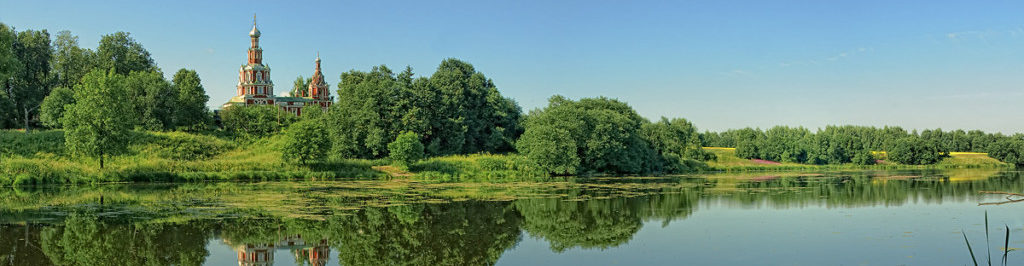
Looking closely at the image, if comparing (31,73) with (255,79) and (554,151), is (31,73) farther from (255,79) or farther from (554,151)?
(554,151)

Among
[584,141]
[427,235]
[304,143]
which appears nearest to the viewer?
[427,235]

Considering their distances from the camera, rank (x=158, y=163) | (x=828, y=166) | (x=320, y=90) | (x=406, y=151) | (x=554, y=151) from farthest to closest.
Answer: (x=320, y=90) → (x=828, y=166) → (x=554, y=151) → (x=406, y=151) → (x=158, y=163)

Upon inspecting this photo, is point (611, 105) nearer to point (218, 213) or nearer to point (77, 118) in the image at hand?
point (77, 118)

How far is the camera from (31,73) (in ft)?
196

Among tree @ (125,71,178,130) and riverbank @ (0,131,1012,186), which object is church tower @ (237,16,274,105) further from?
riverbank @ (0,131,1012,186)

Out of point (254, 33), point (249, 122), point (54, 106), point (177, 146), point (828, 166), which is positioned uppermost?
point (254, 33)

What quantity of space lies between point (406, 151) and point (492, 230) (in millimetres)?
28810

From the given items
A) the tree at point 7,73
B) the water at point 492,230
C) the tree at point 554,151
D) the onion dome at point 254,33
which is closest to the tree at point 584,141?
the tree at point 554,151

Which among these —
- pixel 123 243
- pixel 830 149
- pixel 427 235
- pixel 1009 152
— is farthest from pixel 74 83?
pixel 1009 152

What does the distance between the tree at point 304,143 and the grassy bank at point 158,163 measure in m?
0.69

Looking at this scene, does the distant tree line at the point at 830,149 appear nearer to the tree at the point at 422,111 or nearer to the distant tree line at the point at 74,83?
the tree at the point at 422,111

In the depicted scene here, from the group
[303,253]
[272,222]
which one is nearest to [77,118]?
[272,222]

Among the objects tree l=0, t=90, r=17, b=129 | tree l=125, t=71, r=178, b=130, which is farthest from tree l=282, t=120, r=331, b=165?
tree l=0, t=90, r=17, b=129

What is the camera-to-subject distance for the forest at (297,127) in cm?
3741
